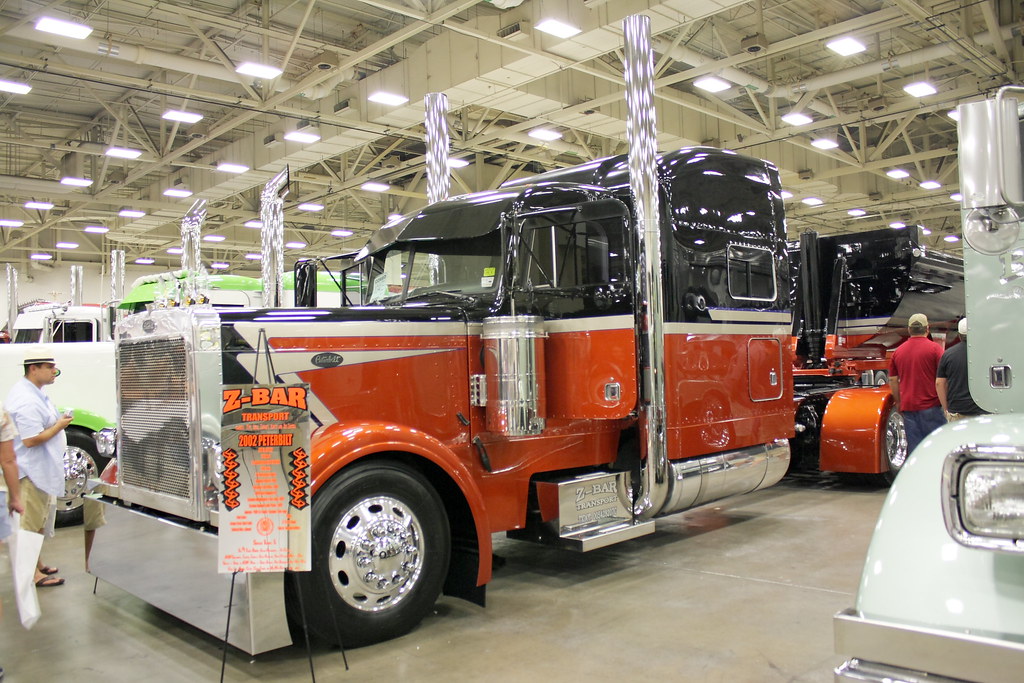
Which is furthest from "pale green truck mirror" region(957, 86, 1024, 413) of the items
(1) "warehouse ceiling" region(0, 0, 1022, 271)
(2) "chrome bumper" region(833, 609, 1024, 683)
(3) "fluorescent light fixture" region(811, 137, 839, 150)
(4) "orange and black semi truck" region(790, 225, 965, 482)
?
(3) "fluorescent light fixture" region(811, 137, 839, 150)

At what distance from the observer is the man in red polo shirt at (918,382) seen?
24.3 ft

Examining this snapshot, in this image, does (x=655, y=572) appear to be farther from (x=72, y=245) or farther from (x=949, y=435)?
(x=72, y=245)

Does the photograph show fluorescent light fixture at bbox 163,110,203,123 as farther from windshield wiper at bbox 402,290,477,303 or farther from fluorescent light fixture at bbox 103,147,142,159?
windshield wiper at bbox 402,290,477,303

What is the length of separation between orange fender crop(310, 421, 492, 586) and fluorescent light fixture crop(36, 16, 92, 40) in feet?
24.8

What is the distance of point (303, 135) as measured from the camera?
14000 millimetres

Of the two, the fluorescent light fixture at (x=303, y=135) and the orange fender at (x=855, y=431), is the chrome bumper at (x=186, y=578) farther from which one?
the fluorescent light fixture at (x=303, y=135)

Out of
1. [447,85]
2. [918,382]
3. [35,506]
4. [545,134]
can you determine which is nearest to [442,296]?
[35,506]

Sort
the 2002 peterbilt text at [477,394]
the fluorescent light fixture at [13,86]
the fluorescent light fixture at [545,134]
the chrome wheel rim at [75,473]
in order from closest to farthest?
the 2002 peterbilt text at [477,394]
the chrome wheel rim at [75,473]
the fluorescent light fixture at [13,86]
the fluorescent light fixture at [545,134]

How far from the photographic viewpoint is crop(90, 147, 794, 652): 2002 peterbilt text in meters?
4.10

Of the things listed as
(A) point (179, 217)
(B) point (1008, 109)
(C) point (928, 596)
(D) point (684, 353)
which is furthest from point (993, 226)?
(A) point (179, 217)

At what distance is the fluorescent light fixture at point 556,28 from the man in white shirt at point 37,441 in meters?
6.59

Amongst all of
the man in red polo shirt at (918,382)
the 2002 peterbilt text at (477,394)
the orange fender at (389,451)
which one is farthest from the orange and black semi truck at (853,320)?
the orange fender at (389,451)

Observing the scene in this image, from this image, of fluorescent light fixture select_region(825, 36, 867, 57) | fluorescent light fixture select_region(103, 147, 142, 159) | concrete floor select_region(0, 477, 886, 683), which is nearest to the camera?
concrete floor select_region(0, 477, 886, 683)

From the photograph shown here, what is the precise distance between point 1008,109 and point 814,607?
3.22m
